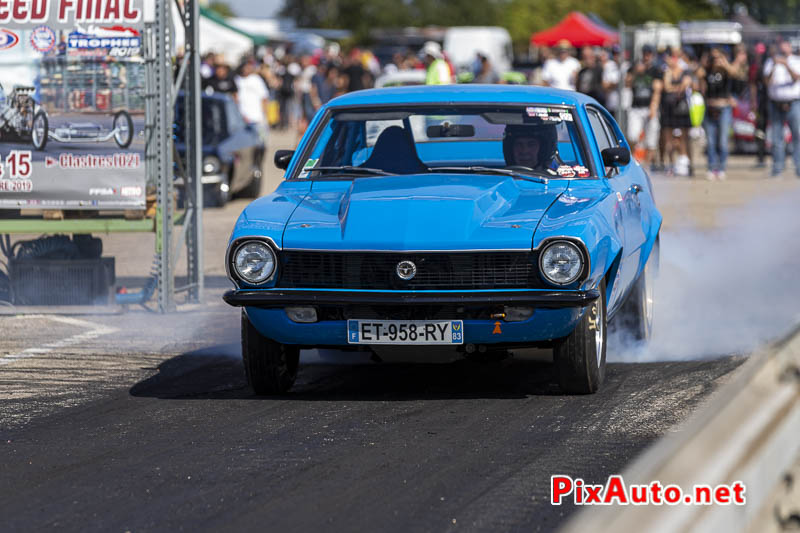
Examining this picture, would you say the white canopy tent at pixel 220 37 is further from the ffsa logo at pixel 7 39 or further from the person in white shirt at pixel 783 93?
the ffsa logo at pixel 7 39

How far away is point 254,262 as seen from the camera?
21.7 ft

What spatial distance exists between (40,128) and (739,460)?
7.89m

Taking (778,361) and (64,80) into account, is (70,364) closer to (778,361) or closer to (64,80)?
(64,80)

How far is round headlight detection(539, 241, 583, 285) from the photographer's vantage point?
6328mm

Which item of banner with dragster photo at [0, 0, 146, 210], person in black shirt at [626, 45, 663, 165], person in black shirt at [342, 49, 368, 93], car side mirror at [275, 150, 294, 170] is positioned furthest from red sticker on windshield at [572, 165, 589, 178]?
person in black shirt at [342, 49, 368, 93]

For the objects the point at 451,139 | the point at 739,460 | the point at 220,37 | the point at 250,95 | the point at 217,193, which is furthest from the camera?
the point at 220,37

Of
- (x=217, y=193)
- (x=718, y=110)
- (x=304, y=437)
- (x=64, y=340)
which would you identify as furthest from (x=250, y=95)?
(x=304, y=437)

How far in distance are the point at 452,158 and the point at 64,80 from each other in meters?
3.38

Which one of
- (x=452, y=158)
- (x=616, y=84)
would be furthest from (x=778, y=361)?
(x=616, y=84)

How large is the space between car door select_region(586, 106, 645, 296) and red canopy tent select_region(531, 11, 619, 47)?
3483cm

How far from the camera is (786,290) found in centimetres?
1087

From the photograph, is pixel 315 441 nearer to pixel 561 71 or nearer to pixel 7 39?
pixel 7 39

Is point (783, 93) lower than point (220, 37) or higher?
lower

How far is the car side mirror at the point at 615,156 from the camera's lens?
7.56 m
